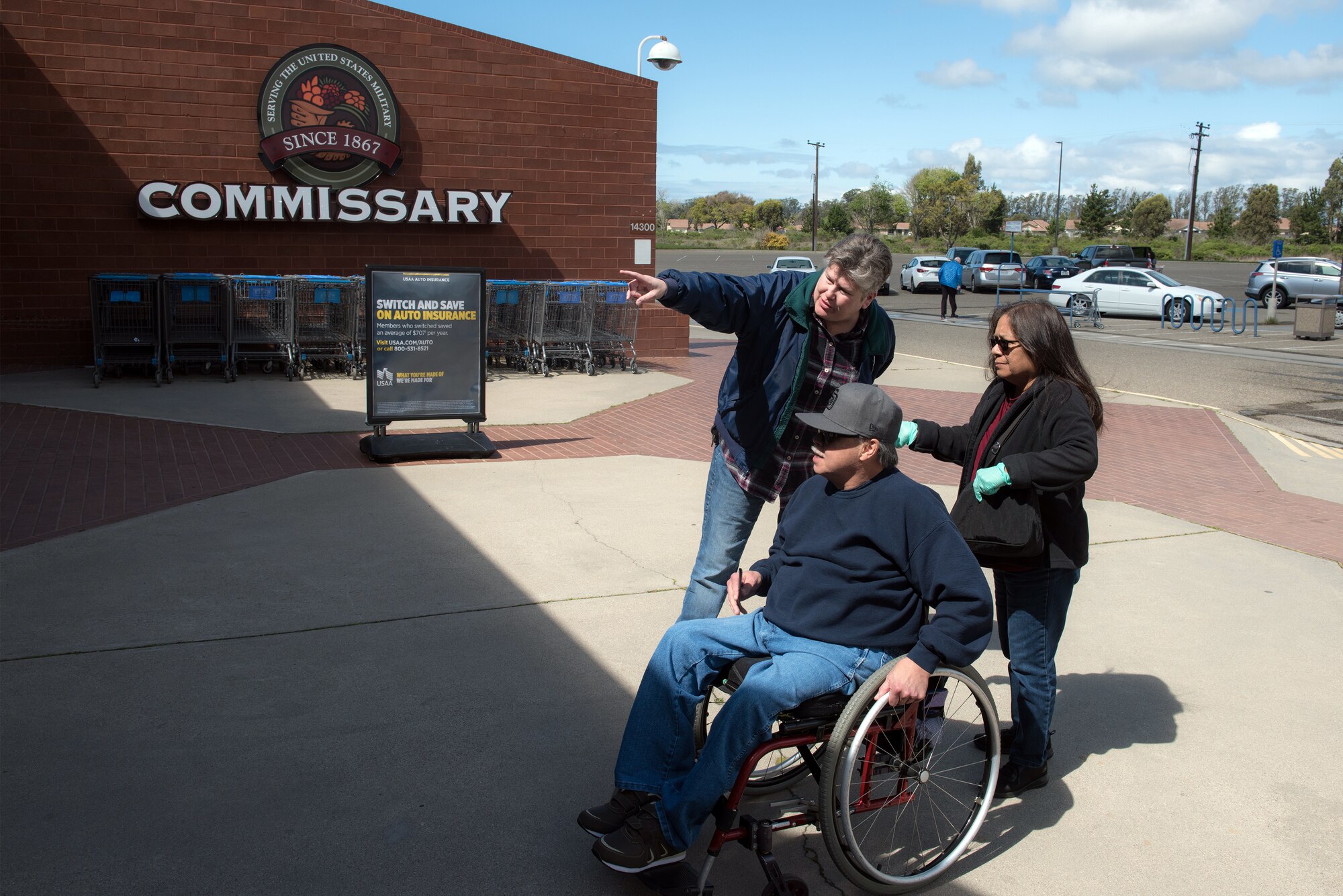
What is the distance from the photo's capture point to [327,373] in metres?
13.9

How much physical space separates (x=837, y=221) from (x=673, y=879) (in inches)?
3554

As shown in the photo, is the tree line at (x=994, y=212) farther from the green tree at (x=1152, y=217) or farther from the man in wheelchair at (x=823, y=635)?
the man in wheelchair at (x=823, y=635)

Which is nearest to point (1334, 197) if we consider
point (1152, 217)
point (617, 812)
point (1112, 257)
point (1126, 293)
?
point (1152, 217)

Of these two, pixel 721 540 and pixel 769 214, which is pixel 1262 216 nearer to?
A: pixel 769 214

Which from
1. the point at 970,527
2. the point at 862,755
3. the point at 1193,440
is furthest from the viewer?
the point at 1193,440

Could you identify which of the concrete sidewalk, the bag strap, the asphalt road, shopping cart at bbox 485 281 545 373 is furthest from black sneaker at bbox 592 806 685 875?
shopping cart at bbox 485 281 545 373

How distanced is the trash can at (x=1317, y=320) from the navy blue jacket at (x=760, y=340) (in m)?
22.7

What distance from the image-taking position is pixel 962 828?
134 inches

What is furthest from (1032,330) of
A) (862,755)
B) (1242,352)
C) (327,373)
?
(1242,352)

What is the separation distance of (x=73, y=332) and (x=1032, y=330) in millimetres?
13378

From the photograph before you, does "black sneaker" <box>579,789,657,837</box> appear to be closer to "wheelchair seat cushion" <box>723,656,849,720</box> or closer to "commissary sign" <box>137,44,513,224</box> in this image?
"wheelchair seat cushion" <box>723,656,849,720</box>

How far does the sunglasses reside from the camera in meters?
3.18

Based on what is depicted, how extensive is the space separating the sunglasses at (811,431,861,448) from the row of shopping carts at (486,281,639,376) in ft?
37.0

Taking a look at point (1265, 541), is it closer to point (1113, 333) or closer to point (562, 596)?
point (562, 596)
